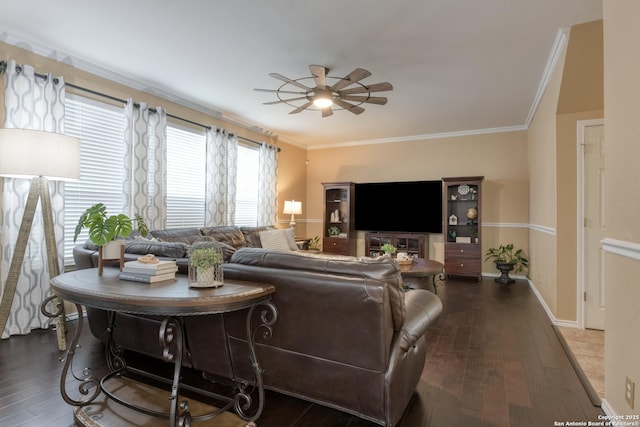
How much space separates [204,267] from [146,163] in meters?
3.19

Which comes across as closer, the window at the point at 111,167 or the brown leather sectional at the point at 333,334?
the brown leather sectional at the point at 333,334

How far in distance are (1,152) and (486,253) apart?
22.5 ft

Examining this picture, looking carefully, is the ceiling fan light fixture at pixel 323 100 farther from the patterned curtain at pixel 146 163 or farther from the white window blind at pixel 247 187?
the white window blind at pixel 247 187

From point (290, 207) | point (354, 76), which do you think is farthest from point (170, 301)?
point (290, 207)

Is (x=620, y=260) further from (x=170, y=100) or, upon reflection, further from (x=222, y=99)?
(x=170, y=100)

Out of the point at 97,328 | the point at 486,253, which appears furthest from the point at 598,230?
the point at 97,328

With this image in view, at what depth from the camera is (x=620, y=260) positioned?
1.75 metres

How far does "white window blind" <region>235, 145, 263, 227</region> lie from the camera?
20.1ft

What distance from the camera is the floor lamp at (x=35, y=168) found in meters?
2.56

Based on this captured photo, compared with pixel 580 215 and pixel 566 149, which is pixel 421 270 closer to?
pixel 580 215

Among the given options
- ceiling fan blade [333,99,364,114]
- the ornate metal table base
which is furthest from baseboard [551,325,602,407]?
ceiling fan blade [333,99,364,114]

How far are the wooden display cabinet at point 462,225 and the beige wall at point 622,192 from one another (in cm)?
419


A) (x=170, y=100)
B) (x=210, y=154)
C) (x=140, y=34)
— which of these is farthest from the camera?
(x=210, y=154)

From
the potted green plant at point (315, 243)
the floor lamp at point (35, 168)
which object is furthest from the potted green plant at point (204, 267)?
the potted green plant at point (315, 243)
